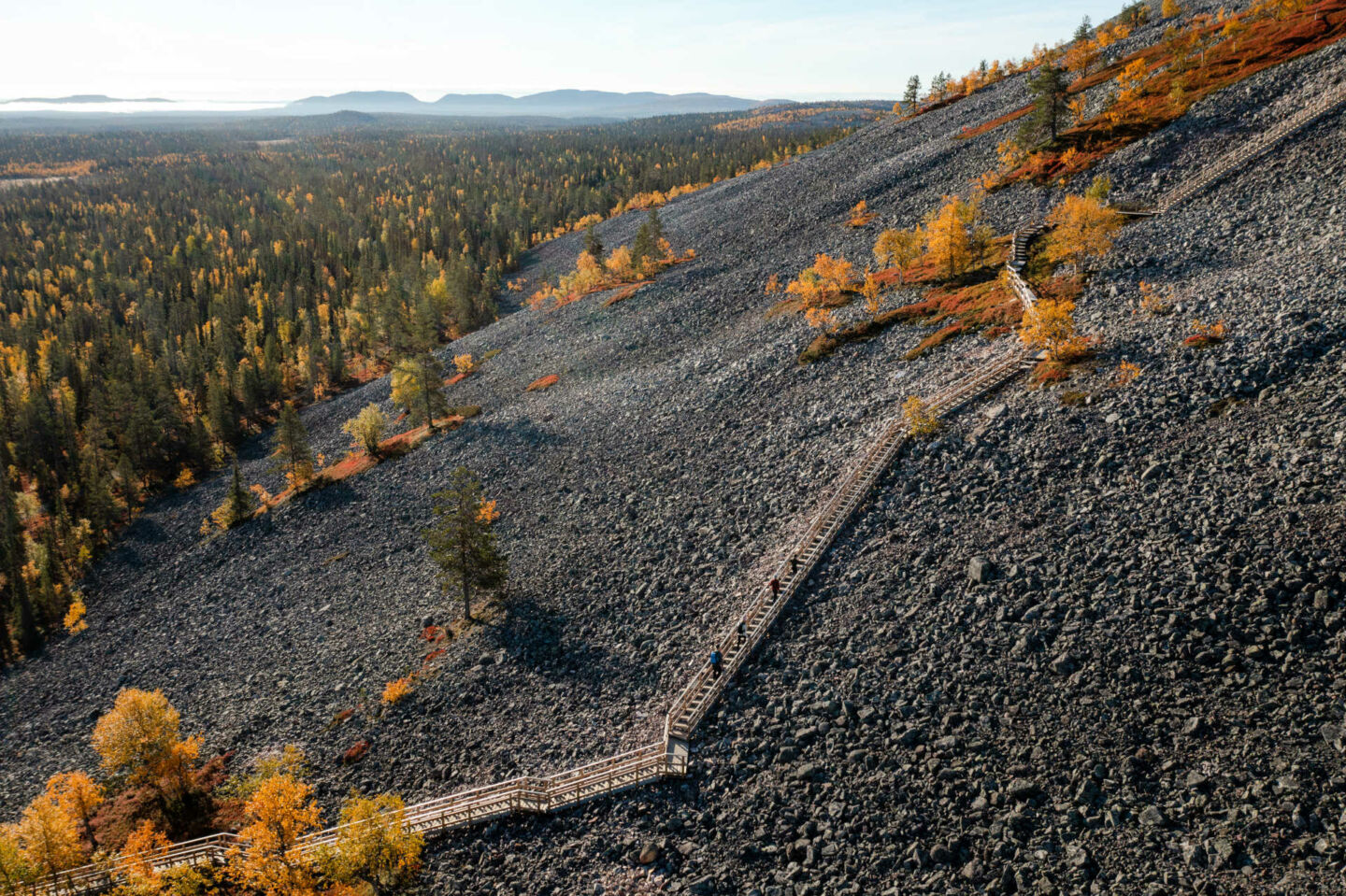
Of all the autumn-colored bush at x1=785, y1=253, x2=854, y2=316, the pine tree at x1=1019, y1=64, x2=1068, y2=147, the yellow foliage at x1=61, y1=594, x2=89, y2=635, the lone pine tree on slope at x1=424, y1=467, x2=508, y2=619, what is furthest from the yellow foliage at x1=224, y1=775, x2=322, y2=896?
the pine tree at x1=1019, y1=64, x2=1068, y2=147

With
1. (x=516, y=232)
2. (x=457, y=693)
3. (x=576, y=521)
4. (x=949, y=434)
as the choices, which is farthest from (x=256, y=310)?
(x=949, y=434)

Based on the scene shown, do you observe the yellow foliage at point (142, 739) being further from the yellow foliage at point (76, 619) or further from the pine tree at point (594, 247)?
the pine tree at point (594, 247)

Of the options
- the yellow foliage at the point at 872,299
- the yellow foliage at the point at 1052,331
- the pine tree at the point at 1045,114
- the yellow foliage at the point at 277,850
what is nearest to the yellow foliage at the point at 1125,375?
the yellow foliage at the point at 1052,331

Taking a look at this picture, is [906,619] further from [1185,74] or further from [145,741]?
[1185,74]

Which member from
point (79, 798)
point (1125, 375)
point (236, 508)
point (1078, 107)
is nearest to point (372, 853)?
point (79, 798)

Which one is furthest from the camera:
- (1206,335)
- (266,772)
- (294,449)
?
(294,449)
